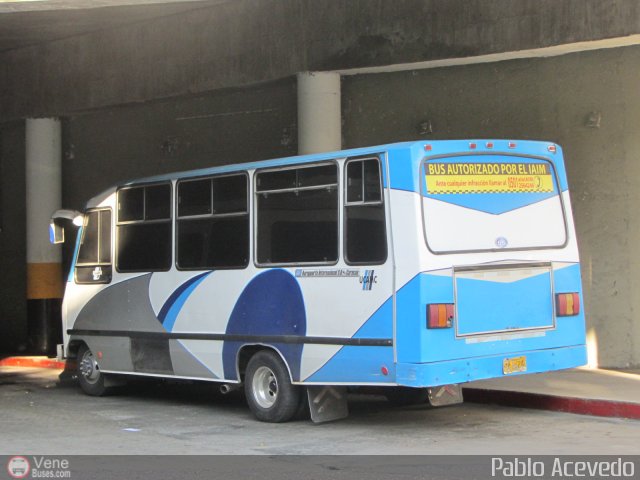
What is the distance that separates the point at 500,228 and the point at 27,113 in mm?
12381

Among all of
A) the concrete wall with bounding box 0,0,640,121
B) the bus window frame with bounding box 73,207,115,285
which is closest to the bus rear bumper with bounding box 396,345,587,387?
the concrete wall with bounding box 0,0,640,121

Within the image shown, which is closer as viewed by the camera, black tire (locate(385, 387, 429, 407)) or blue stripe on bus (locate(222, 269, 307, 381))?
blue stripe on bus (locate(222, 269, 307, 381))

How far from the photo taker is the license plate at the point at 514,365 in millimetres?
9750

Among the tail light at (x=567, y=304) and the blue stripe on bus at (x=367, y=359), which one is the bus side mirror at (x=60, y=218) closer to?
the blue stripe on bus at (x=367, y=359)

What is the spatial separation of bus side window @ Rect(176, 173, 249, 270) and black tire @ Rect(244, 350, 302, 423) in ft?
3.62

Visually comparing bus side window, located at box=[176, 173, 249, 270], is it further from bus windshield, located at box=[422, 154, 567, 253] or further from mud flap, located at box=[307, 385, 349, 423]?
bus windshield, located at box=[422, 154, 567, 253]

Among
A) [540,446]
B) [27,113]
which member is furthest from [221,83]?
[540,446]

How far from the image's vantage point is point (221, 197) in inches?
450

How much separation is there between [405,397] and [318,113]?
5385mm

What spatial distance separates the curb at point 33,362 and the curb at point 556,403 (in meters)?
7.91

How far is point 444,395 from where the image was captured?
10281 millimetres

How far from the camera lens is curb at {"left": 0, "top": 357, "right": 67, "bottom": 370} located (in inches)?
676

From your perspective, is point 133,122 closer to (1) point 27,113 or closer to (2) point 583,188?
(1) point 27,113
